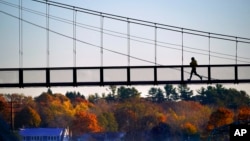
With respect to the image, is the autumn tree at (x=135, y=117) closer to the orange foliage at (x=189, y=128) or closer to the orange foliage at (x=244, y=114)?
the orange foliage at (x=189, y=128)

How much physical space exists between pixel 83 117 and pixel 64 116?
25.9 feet

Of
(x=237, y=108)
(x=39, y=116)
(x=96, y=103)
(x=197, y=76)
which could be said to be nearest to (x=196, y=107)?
(x=237, y=108)

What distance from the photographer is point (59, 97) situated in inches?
7805

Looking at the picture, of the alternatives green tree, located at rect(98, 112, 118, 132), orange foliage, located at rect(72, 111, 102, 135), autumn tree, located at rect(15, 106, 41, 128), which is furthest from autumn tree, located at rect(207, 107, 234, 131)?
autumn tree, located at rect(15, 106, 41, 128)

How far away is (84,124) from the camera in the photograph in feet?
550

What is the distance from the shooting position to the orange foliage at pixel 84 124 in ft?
548

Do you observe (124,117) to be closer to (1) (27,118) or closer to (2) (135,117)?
(2) (135,117)

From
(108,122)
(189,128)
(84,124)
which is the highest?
(108,122)

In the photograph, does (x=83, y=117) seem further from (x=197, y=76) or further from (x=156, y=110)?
(x=197, y=76)

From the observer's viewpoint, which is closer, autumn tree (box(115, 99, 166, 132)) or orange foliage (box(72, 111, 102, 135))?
autumn tree (box(115, 99, 166, 132))

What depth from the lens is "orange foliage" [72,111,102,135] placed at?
167m

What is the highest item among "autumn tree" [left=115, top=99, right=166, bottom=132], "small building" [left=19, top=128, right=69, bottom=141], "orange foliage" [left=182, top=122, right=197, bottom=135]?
"autumn tree" [left=115, top=99, right=166, bottom=132]

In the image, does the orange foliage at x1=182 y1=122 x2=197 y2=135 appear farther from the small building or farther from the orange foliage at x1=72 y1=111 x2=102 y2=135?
the small building

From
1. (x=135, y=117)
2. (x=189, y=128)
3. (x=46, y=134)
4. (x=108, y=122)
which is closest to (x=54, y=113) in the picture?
(x=46, y=134)
